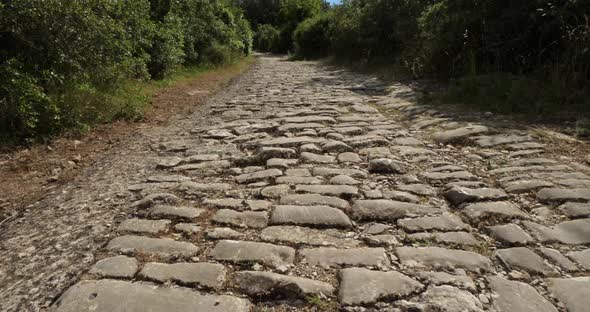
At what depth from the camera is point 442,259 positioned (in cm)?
199

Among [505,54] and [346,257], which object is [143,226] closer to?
[346,257]

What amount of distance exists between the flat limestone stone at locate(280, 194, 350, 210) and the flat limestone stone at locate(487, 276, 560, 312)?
3.41 feet

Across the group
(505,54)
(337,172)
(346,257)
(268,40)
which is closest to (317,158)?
(337,172)

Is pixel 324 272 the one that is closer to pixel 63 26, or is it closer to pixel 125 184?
pixel 125 184

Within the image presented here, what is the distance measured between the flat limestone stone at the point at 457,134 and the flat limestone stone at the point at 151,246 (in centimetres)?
296

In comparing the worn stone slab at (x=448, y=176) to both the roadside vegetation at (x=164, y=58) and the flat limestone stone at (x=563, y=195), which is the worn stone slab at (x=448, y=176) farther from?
A: the roadside vegetation at (x=164, y=58)

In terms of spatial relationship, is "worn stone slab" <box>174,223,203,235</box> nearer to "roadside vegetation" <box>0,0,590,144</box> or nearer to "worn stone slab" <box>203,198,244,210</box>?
"worn stone slab" <box>203,198,244,210</box>

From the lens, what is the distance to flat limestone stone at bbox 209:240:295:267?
2021mm

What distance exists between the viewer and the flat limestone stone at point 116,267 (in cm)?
190

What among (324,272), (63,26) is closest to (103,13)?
(63,26)

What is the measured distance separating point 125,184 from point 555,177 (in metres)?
3.36

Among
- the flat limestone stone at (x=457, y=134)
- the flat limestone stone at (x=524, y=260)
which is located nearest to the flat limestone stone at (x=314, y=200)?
the flat limestone stone at (x=524, y=260)

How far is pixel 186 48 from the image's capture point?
37.8 ft

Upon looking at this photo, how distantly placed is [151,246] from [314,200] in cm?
110
